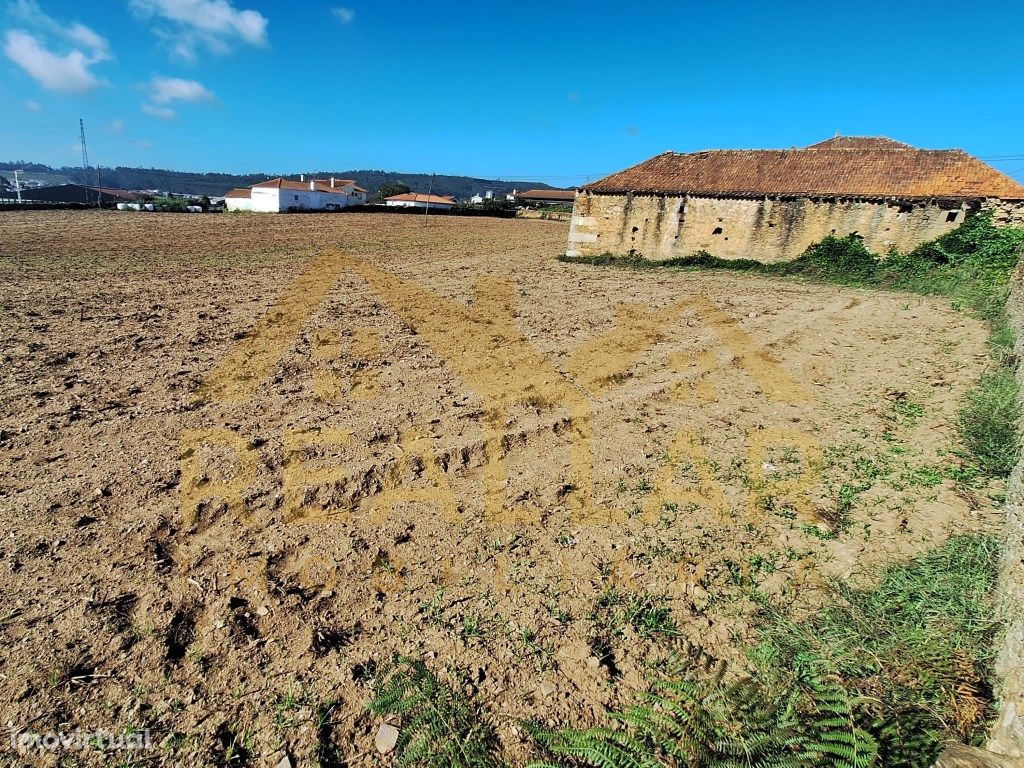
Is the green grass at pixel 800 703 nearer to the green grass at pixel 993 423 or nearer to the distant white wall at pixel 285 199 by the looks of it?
the green grass at pixel 993 423

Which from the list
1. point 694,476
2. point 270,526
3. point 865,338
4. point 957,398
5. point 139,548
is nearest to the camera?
point 139,548

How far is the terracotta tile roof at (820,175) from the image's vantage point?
17.3 m

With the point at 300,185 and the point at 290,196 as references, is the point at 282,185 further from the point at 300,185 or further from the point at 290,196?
the point at 300,185

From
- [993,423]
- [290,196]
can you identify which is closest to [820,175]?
[993,423]

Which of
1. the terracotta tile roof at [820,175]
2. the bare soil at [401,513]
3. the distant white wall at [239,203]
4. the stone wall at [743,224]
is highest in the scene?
the terracotta tile roof at [820,175]

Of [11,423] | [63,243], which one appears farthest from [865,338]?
[63,243]

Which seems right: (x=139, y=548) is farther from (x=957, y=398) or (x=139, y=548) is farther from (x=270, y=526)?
(x=957, y=398)

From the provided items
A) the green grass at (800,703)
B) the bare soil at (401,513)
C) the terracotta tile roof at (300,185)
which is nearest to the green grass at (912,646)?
the green grass at (800,703)

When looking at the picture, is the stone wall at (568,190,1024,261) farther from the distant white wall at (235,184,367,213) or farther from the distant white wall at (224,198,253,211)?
the distant white wall at (224,198,253,211)

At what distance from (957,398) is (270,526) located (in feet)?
26.7

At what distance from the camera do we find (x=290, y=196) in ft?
228

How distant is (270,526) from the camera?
410 centimetres

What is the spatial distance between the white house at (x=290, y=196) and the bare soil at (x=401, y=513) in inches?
2424

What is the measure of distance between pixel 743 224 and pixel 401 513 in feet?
64.5
